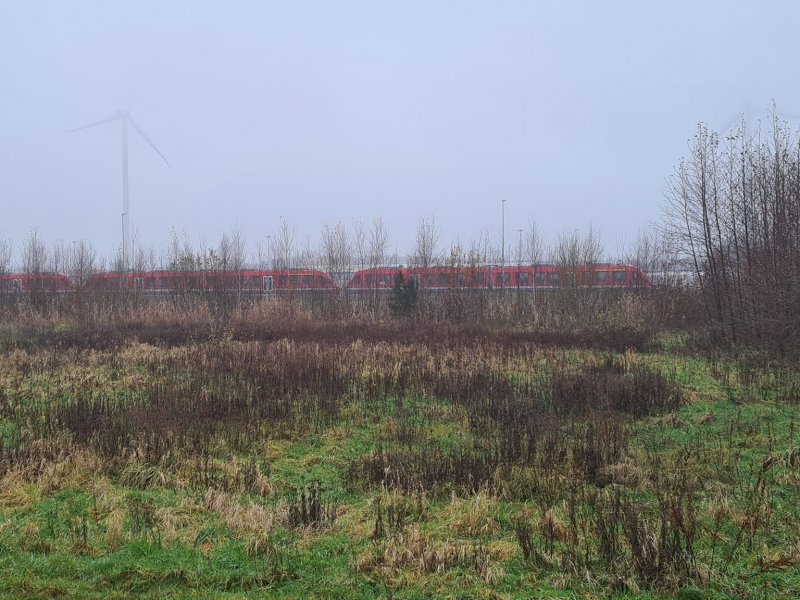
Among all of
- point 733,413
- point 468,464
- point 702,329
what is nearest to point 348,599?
point 468,464

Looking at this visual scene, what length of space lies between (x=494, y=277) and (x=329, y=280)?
8.40m

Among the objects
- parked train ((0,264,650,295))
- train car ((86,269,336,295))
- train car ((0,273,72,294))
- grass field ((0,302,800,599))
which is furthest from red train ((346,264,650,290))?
train car ((0,273,72,294))

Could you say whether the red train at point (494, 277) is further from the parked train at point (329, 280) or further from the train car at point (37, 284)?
the train car at point (37, 284)

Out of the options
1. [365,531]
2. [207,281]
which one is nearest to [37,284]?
[207,281]

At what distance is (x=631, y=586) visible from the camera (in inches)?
163

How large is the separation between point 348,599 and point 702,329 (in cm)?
2002

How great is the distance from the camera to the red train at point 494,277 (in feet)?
88.2

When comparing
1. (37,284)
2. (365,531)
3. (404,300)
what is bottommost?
(365,531)

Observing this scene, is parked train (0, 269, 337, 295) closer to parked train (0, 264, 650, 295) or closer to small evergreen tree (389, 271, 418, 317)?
parked train (0, 264, 650, 295)

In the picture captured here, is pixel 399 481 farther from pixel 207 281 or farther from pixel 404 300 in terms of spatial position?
pixel 207 281

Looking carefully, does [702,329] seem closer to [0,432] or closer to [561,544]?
[561,544]

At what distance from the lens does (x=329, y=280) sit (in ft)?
98.1

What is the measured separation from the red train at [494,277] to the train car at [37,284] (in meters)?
13.9

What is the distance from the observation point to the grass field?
14.6 ft
